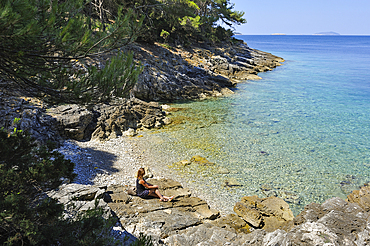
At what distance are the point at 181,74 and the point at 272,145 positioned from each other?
49.8 ft

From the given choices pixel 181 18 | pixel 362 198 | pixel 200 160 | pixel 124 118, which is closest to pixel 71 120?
pixel 124 118

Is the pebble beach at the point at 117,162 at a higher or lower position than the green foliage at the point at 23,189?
lower

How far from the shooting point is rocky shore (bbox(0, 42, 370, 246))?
246 inches

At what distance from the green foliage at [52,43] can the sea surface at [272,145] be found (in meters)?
7.25

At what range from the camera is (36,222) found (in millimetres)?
3955

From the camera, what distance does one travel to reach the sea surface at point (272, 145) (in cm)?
1113

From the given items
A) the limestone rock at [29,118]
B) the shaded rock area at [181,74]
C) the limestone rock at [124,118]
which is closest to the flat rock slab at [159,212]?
the limestone rock at [29,118]

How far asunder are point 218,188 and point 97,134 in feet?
27.1

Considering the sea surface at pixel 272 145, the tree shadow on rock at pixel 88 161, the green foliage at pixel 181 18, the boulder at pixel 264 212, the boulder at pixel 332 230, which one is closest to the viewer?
the boulder at pixel 332 230

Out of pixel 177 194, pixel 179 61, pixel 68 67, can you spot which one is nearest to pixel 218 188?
pixel 177 194

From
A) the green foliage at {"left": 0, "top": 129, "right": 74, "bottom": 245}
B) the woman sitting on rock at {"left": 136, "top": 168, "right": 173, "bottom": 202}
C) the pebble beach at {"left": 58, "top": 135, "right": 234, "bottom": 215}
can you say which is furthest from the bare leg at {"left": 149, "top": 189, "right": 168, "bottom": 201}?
the green foliage at {"left": 0, "top": 129, "right": 74, "bottom": 245}

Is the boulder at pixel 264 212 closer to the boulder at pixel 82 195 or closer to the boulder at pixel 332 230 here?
the boulder at pixel 332 230

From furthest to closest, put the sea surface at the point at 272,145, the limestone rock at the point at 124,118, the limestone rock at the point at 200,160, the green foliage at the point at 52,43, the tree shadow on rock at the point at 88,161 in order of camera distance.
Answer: the limestone rock at the point at 124,118 → the limestone rock at the point at 200,160 → the sea surface at the point at 272,145 → the tree shadow on rock at the point at 88,161 → the green foliage at the point at 52,43

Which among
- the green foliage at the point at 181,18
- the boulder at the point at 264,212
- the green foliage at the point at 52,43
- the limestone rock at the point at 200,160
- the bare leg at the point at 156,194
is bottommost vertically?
the boulder at the point at 264,212
